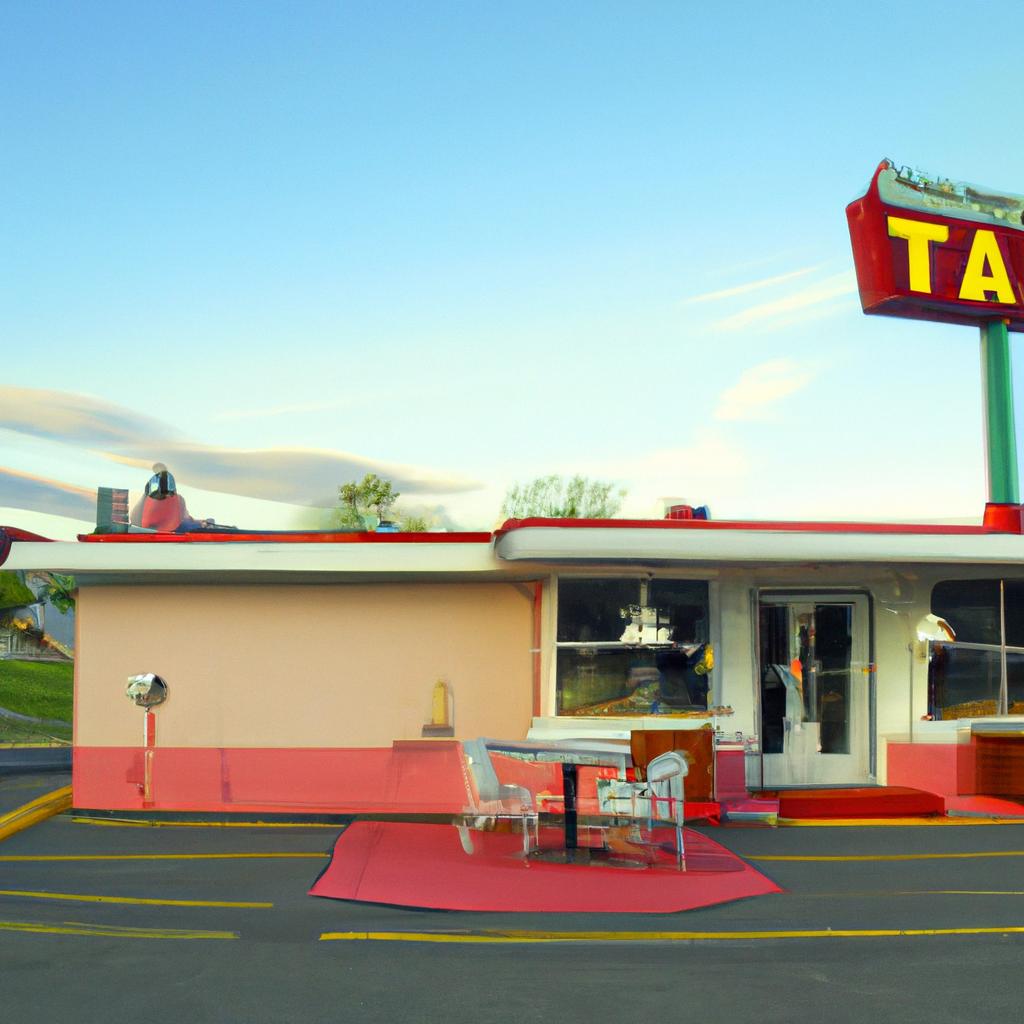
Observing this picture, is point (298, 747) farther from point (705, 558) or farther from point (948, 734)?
point (948, 734)

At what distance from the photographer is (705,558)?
12586 mm

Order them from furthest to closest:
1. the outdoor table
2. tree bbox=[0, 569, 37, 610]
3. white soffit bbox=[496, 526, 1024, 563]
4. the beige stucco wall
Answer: tree bbox=[0, 569, 37, 610]
the beige stucco wall
white soffit bbox=[496, 526, 1024, 563]
the outdoor table

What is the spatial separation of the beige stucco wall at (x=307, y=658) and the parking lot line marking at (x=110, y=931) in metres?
6.03

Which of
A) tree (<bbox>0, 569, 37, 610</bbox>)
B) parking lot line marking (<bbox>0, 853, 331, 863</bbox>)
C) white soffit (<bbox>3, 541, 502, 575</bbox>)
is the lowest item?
parking lot line marking (<bbox>0, 853, 331, 863</bbox>)

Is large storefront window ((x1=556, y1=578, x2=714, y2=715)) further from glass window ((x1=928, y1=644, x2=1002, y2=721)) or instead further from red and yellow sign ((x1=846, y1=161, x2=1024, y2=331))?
red and yellow sign ((x1=846, y1=161, x2=1024, y2=331))

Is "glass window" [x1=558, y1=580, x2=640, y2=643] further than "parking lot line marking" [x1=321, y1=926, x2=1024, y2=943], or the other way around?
"glass window" [x1=558, y1=580, x2=640, y2=643]

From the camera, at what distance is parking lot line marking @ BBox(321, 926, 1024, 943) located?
759cm

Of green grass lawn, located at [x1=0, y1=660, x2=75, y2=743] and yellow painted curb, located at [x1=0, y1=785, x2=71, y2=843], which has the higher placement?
yellow painted curb, located at [x1=0, y1=785, x2=71, y2=843]

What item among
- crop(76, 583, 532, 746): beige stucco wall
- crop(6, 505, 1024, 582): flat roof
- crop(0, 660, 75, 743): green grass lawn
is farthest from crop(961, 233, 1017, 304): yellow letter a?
crop(0, 660, 75, 743): green grass lawn

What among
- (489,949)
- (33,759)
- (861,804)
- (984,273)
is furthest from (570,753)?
(33,759)

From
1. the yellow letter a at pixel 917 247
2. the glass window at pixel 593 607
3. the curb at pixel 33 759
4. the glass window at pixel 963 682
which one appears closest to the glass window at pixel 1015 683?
the glass window at pixel 963 682

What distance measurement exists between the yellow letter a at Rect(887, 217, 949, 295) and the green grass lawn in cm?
2676

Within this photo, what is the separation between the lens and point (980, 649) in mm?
13867

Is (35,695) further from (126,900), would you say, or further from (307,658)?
(126,900)
